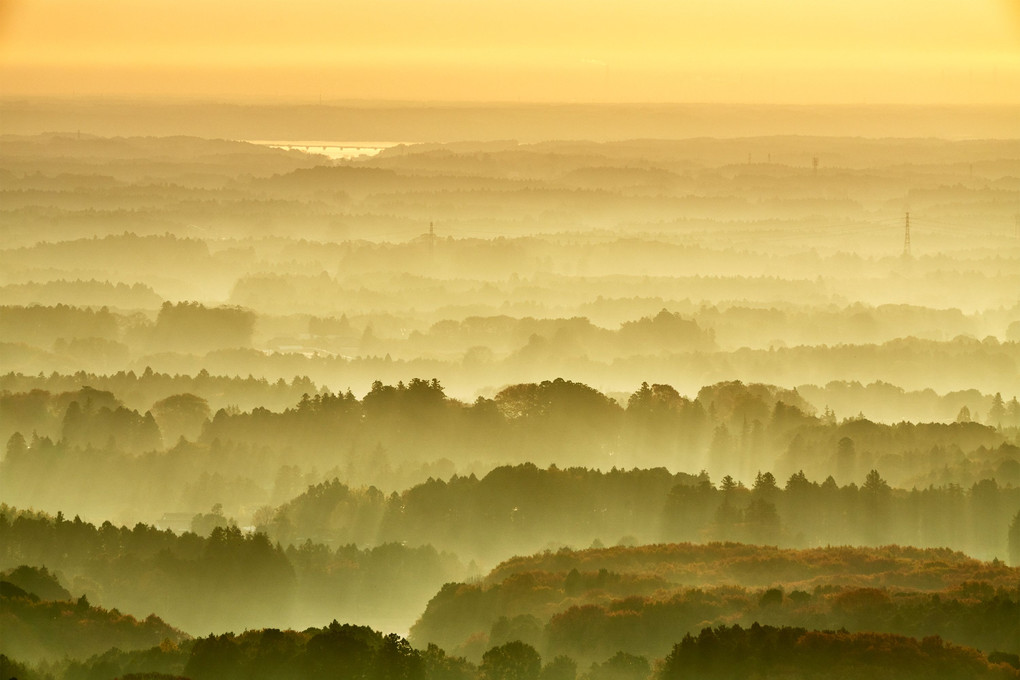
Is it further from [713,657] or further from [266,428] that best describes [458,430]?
[713,657]

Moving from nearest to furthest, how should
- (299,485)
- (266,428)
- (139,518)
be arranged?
1. (139,518)
2. (299,485)
3. (266,428)

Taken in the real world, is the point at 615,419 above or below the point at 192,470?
above

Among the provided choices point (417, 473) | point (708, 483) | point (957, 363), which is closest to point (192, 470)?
point (417, 473)

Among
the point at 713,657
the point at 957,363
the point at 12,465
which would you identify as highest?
the point at 957,363

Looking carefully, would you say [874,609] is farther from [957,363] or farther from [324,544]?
[957,363]

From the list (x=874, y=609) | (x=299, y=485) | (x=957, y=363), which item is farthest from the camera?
Result: (x=957, y=363)

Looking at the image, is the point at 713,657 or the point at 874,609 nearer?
the point at 713,657

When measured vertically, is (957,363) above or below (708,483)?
above

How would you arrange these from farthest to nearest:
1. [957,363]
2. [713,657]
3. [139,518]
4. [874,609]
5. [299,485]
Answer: [957,363] < [299,485] < [139,518] < [874,609] < [713,657]

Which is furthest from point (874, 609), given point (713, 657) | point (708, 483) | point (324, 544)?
point (708, 483)
